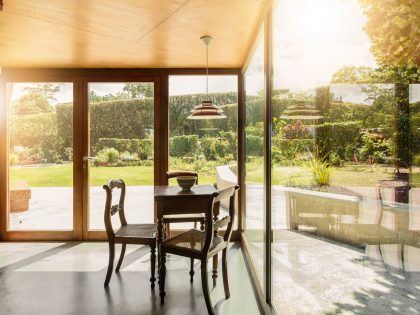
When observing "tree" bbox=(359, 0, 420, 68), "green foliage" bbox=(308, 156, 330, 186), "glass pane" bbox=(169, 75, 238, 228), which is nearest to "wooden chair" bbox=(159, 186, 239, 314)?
"green foliage" bbox=(308, 156, 330, 186)

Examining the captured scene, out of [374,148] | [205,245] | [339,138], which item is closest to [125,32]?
[205,245]

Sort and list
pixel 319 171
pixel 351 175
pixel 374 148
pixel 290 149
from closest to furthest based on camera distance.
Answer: pixel 374 148 < pixel 351 175 < pixel 319 171 < pixel 290 149

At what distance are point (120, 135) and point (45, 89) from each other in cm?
129

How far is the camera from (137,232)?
3268mm

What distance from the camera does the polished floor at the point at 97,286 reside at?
8.96 ft

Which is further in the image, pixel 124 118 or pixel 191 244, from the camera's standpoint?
pixel 124 118

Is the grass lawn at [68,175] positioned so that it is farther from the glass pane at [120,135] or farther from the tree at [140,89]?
the tree at [140,89]

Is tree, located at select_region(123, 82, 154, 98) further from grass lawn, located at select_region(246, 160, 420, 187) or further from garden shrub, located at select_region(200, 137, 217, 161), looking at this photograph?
grass lawn, located at select_region(246, 160, 420, 187)

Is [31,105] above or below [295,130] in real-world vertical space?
above

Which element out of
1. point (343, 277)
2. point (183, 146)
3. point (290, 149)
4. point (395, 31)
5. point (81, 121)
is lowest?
point (343, 277)

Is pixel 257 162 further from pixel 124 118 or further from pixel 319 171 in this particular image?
pixel 124 118

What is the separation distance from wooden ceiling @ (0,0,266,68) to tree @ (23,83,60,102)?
1.09ft

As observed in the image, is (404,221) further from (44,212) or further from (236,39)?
(44,212)

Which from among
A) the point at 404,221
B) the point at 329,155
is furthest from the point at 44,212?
the point at 404,221
